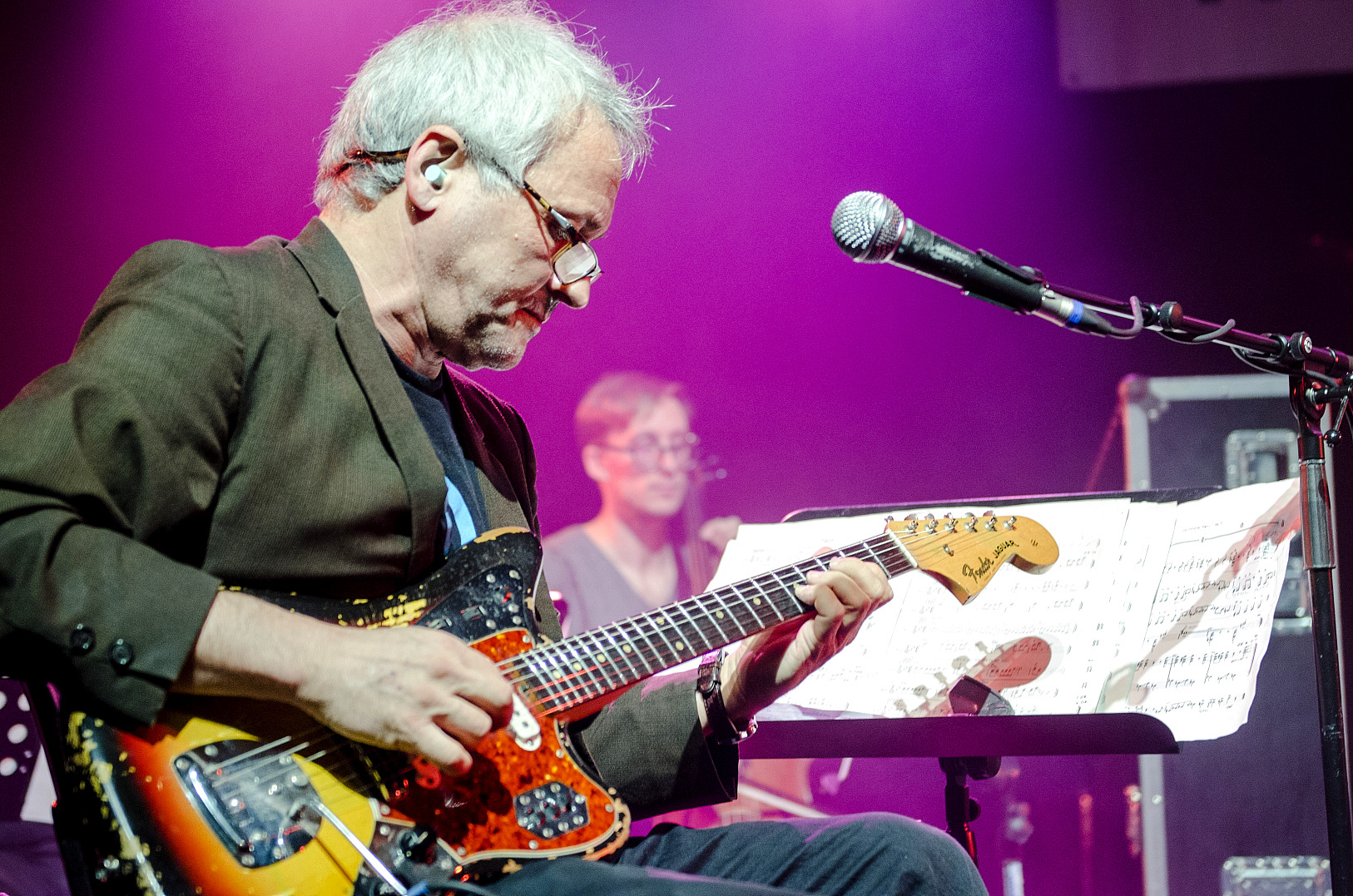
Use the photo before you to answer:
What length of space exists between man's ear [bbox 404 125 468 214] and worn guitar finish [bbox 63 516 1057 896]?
0.54m

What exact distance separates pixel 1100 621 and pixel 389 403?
4.13 feet

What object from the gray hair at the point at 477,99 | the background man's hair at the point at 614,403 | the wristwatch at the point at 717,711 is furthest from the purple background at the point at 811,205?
the gray hair at the point at 477,99

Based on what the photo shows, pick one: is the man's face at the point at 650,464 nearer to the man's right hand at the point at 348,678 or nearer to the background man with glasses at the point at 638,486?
the background man with glasses at the point at 638,486

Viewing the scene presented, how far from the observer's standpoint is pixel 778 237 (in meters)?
5.37

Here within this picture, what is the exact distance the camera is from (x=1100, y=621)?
74.5 inches

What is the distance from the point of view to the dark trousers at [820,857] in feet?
4.91

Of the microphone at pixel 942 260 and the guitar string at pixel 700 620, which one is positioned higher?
the microphone at pixel 942 260

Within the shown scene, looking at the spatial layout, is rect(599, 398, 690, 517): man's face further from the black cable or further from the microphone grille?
the microphone grille

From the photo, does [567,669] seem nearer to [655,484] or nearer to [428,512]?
[428,512]

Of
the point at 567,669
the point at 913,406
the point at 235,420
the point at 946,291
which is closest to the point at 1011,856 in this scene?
the point at 913,406

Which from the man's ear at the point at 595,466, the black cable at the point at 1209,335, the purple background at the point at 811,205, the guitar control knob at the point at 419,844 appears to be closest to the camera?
the guitar control knob at the point at 419,844

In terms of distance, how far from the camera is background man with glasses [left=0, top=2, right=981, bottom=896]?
1.19 m

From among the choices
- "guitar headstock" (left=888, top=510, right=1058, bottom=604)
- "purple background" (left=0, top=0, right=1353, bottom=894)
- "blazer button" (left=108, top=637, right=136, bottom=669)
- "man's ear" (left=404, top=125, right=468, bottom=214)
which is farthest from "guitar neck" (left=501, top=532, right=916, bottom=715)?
"purple background" (left=0, top=0, right=1353, bottom=894)

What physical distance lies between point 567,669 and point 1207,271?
14.9ft
